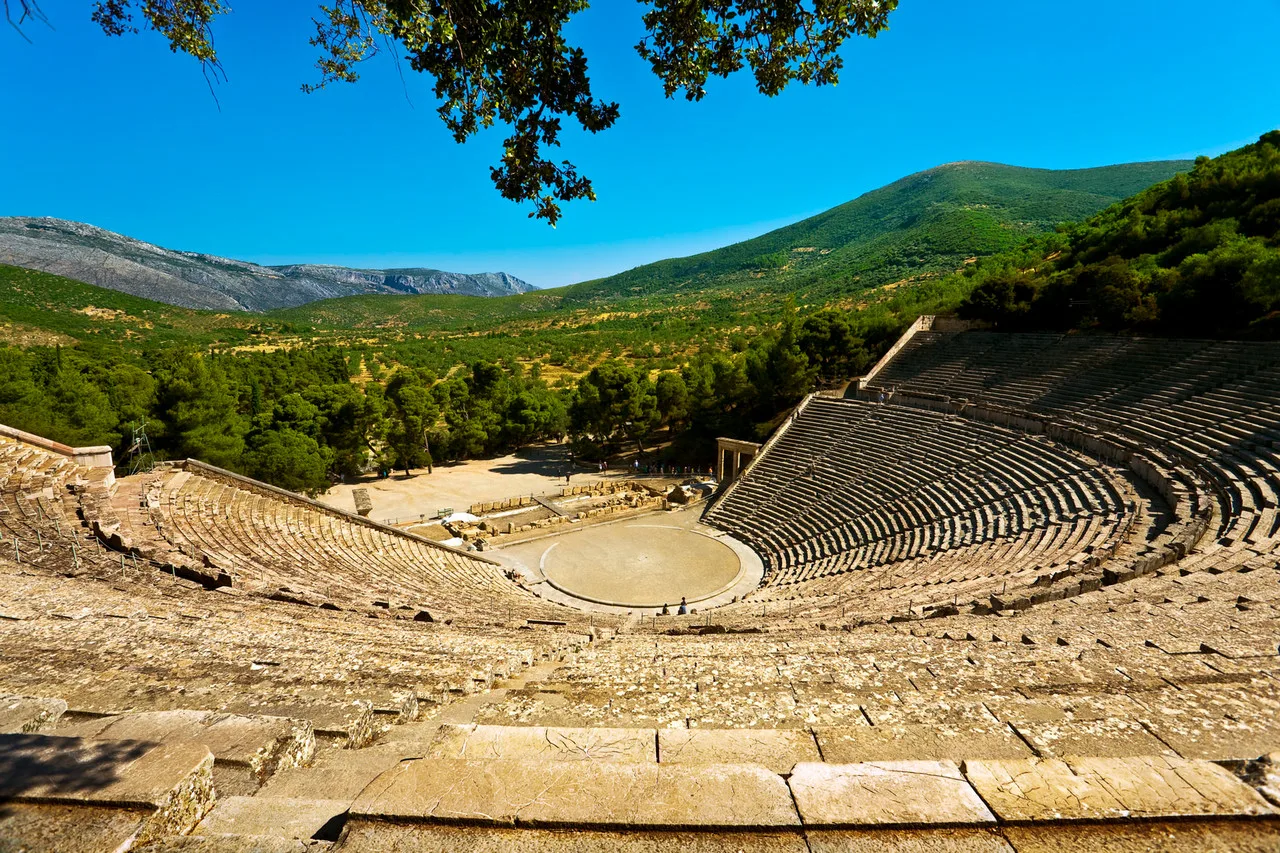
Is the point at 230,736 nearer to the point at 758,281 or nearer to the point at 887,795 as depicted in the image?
the point at 887,795

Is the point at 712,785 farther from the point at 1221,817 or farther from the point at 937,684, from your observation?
the point at 937,684

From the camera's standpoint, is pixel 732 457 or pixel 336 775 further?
pixel 732 457

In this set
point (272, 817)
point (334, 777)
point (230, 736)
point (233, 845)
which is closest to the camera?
point (233, 845)

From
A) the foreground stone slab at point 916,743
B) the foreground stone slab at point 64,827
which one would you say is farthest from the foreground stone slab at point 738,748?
the foreground stone slab at point 64,827

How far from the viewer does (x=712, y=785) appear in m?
2.32

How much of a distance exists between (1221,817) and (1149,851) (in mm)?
371

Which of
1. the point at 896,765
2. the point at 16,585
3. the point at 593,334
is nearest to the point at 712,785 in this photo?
the point at 896,765

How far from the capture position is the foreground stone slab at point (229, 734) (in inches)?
115

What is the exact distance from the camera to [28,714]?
3.36 meters

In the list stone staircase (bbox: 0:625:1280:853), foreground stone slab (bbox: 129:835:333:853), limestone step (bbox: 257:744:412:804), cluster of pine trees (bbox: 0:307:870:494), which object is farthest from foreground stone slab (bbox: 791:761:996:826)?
cluster of pine trees (bbox: 0:307:870:494)

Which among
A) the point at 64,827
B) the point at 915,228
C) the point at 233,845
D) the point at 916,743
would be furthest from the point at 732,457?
the point at 915,228

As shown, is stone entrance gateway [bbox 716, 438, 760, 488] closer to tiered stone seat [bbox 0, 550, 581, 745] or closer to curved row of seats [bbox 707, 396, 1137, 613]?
curved row of seats [bbox 707, 396, 1137, 613]

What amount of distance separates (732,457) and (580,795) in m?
26.5

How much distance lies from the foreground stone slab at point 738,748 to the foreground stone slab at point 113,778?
6.89ft
